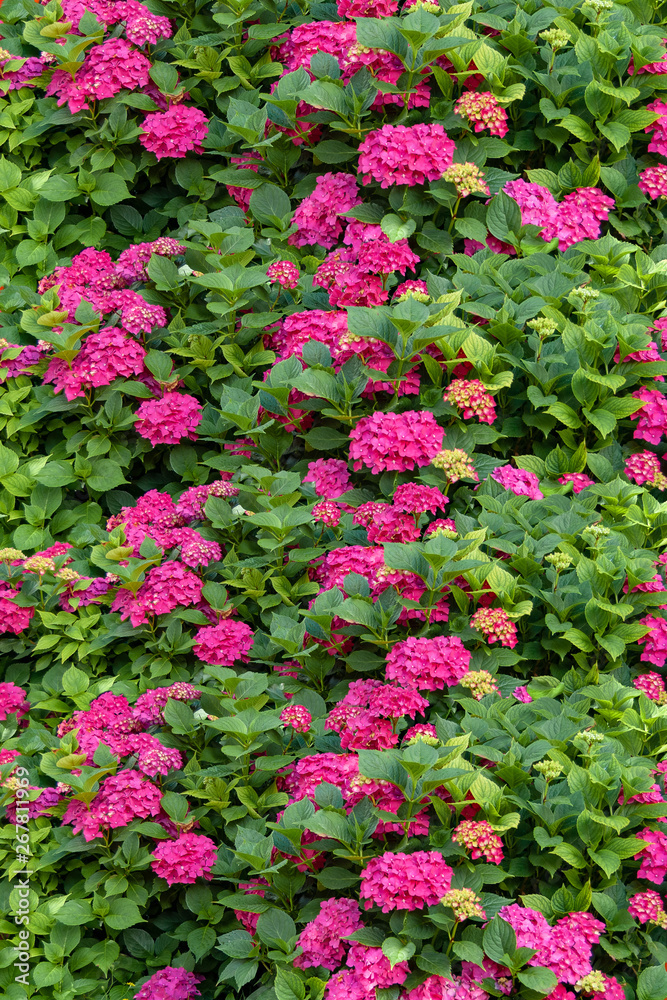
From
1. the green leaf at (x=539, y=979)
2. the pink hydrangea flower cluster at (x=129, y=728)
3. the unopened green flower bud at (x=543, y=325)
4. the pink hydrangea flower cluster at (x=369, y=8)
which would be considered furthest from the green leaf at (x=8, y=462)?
the green leaf at (x=539, y=979)

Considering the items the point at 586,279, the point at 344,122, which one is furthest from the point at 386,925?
the point at 344,122

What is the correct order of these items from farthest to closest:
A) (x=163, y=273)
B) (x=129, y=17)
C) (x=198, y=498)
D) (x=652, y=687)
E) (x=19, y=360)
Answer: (x=129, y=17) → (x=19, y=360) → (x=163, y=273) → (x=198, y=498) → (x=652, y=687)

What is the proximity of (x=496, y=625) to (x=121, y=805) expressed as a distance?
4.85 ft

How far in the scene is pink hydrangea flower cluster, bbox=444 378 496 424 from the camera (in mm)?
3715

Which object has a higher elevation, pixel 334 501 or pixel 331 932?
pixel 334 501

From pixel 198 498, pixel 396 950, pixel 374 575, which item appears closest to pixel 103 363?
pixel 198 498

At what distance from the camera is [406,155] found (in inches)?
157

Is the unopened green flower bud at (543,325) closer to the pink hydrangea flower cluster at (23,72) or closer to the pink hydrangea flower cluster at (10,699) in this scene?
the pink hydrangea flower cluster at (10,699)

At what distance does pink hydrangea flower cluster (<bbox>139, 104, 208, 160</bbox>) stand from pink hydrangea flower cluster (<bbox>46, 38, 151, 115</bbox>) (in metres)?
0.19

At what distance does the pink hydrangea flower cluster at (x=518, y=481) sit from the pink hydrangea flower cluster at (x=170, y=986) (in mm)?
2122

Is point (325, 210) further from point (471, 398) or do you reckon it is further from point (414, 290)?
point (471, 398)

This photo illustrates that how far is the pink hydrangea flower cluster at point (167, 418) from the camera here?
14.2 feet

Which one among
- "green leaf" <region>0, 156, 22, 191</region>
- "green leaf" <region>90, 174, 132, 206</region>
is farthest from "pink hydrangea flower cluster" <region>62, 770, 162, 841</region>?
"green leaf" <region>0, 156, 22, 191</region>

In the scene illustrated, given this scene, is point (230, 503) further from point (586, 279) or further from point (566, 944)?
point (566, 944)
